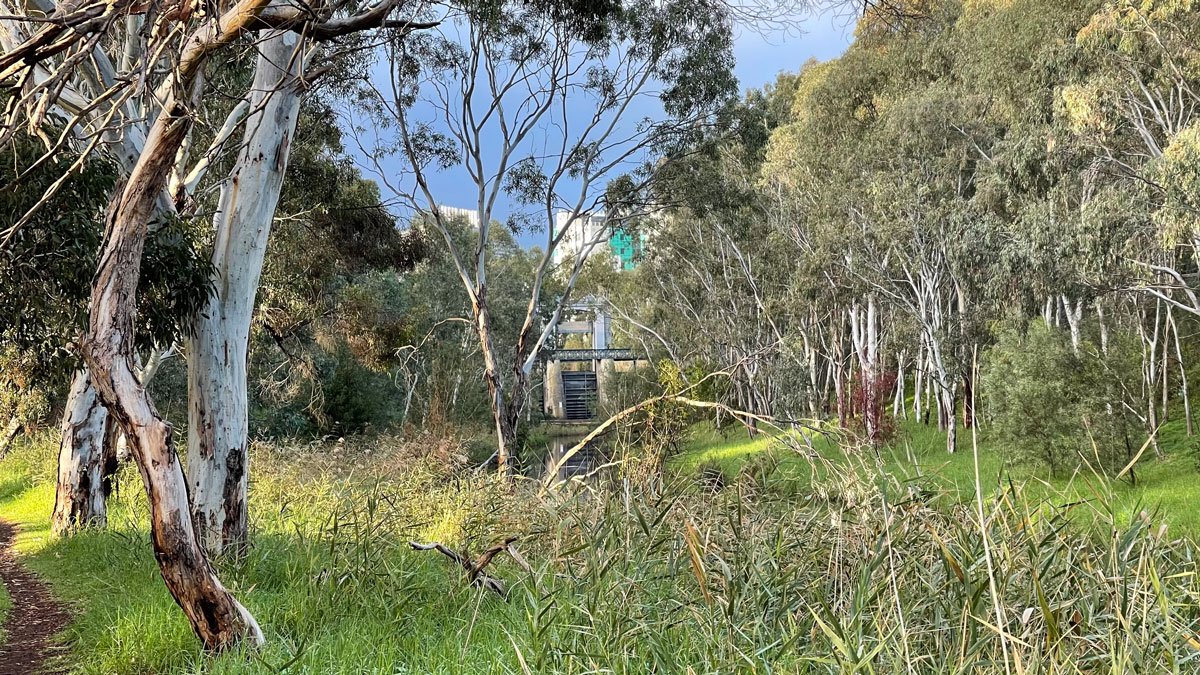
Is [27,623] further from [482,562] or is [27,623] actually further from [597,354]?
[597,354]

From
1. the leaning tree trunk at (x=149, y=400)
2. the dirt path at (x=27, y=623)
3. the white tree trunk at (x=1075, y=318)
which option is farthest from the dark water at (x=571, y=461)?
the white tree trunk at (x=1075, y=318)

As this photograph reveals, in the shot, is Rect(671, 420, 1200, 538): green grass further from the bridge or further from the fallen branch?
the bridge

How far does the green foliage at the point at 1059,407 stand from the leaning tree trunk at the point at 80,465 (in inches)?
423

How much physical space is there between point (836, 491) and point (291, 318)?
375 inches

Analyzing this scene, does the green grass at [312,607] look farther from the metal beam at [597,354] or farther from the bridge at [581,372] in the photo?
the metal beam at [597,354]

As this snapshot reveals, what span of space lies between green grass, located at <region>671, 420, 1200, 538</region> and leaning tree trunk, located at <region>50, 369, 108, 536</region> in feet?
16.4

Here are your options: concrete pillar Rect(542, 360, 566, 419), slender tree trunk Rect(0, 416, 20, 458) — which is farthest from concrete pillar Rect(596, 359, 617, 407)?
slender tree trunk Rect(0, 416, 20, 458)

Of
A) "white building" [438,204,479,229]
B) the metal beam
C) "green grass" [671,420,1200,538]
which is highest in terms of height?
"white building" [438,204,479,229]

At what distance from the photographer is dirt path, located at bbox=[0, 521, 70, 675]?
3.84 meters

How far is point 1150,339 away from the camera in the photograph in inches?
782

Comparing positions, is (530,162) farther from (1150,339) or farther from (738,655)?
(1150,339)

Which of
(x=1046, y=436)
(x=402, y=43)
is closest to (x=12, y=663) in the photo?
(x=402, y=43)

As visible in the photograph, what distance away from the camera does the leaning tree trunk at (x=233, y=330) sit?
5.22 meters

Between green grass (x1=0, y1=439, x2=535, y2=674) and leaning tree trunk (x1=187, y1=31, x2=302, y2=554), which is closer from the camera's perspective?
green grass (x1=0, y1=439, x2=535, y2=674)
